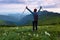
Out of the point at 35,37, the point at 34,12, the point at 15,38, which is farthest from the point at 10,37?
the point at 34,12

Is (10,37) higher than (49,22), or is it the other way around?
(10,37)

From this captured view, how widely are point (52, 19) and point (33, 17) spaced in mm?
15847

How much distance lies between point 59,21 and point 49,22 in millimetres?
3949

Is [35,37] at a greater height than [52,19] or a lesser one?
greater

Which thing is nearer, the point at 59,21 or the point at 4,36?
the point at 4,36

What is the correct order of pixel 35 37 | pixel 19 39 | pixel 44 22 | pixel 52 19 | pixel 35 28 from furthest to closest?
pixel 52 19
pixel 44 22
pixel 35 28
pixel 35 37
pixel 19 39

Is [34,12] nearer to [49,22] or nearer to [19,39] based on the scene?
[19,39]

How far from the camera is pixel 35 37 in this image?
16.1m

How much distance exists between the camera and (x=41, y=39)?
15648 mm

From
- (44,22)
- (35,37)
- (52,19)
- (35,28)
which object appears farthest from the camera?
(52,19)

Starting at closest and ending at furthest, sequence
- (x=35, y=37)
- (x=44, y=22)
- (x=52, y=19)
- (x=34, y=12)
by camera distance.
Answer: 1. (x=35, y=37)
2. (x=34, y=12)
3. (x=44, y=22)
4. (x=52, y=19)

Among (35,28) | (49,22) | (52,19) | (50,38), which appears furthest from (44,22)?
(50,38)

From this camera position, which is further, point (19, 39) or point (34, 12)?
point (34, 12)

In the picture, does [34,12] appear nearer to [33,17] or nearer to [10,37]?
[33,17]
